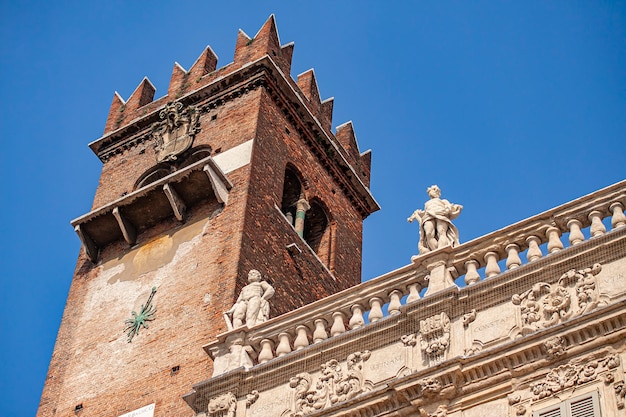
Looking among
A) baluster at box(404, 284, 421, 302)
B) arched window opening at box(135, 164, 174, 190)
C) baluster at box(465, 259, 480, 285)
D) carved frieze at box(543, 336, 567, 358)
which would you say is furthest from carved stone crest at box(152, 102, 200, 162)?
carved frieze at box(543, 336, 567, 358)

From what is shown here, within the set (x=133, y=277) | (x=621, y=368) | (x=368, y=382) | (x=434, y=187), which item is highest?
(x=133, y=277)

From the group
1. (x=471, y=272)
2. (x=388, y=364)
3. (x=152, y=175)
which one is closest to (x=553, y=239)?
(x=471, y=272)

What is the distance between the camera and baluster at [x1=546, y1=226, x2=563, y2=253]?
17623 mm

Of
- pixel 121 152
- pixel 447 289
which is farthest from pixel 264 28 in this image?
pixel 447 289

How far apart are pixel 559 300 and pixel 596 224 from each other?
1.32 meters

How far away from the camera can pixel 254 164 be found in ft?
95.1

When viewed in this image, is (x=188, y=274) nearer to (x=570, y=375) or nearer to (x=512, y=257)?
(x=512, y=257)

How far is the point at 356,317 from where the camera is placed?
19094mm

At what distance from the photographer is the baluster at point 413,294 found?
60.8 ft

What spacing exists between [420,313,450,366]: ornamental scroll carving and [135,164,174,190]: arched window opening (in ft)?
46.9

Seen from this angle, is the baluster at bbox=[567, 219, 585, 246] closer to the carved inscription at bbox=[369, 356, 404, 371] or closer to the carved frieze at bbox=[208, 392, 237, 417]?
the carved inscription at bbox=[369, 356, 404, 371]

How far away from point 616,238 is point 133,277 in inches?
532

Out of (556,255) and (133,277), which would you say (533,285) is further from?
(133,277)

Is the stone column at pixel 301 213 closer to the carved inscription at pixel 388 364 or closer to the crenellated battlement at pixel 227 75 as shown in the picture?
the crenellated battlement at pixel 227 75
